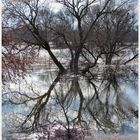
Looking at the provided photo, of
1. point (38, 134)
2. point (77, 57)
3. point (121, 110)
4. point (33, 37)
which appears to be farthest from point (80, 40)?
point (38, 134)

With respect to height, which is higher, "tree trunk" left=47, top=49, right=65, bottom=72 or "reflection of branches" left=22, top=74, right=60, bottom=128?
"tree trunk" left=47, top=49, right=65, bottom=72

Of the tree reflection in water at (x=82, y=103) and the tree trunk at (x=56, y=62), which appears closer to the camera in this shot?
the tree reflection in water at (x=82, y=103)

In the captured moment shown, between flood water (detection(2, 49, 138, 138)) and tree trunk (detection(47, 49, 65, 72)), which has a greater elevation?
tree trunk (detection(47, 49, 65, 72))

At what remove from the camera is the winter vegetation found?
1.61 metres

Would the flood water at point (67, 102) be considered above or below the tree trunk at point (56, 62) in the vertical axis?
below

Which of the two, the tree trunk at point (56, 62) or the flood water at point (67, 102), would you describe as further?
the tree trunk at point (56, 62)

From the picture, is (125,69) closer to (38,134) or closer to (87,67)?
(87,67)

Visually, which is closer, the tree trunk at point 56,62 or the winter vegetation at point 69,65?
the winter vegetation at point 69,65

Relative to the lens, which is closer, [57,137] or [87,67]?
[57,137]

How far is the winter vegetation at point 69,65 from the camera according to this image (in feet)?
5.29

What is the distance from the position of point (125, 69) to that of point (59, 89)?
376 mm

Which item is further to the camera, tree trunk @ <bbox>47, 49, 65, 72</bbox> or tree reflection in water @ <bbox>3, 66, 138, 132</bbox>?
tree trunk @ <bbox>47, 49, 65, 72</bbox>

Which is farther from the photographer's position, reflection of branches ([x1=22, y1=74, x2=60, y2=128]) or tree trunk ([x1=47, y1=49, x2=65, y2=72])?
tree trunk ([x1=47, y1=49, x2=65, y2=72])

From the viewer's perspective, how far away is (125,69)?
6.10 ft
